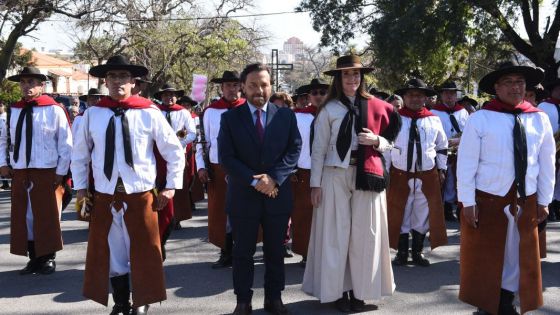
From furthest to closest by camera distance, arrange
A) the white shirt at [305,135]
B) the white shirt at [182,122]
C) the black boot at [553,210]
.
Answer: the black boot at [553,210]
the white shirt at [182,122]
the white shirt at [305,135]

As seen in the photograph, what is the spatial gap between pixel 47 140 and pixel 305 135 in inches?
116

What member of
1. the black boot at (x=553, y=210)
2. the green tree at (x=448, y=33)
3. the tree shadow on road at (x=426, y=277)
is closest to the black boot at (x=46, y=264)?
the tree shadow on road at (x=426, y=277)

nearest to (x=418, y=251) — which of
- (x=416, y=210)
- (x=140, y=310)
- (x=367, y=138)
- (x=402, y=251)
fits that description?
(x=402, y=251)

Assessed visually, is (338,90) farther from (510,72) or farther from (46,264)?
(46,264)

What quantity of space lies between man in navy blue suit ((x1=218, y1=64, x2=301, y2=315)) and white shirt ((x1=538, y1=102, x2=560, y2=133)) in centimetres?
441

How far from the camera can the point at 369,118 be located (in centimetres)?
491

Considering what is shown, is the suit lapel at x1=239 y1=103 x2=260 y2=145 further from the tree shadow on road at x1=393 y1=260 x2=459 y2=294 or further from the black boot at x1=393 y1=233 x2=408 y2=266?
the black boot at x1=393 y1=233 x2=408 y2=266

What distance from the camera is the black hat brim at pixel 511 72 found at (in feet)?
14.5

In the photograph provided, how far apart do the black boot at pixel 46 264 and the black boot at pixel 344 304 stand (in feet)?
10.9

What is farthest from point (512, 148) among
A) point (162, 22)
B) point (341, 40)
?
point (162, 22)

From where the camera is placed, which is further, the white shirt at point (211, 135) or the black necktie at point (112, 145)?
the white shirt at point (211, 135)

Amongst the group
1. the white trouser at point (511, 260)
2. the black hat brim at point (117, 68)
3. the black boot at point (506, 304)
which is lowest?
the black boot at point (506, 304)

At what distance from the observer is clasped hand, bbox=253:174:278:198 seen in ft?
14.7

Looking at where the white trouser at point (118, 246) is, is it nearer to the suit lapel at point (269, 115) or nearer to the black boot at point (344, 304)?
the suit lapel at point (269, 115)
